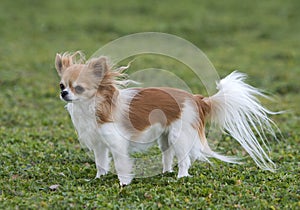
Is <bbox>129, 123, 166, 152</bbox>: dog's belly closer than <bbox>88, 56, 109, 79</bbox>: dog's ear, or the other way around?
<bbox>88, 56, 109, 79</bbox>: dog's ear

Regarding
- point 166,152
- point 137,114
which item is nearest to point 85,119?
point 137,114

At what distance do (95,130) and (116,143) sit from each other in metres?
0.31

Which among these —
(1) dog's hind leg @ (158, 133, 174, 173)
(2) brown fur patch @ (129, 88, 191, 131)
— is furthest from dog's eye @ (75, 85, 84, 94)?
(1) dog's hind leg @ (158, 133, 174, 173)

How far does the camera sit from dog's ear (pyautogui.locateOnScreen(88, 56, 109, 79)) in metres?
6.89

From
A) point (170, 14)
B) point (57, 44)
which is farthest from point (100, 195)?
point (170, 14)

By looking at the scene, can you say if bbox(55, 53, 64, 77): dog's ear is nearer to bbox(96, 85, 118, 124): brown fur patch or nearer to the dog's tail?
bbox(96, 85, 118, 124): brown fur patch

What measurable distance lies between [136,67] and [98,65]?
866 cm

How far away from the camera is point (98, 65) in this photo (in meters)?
6.90

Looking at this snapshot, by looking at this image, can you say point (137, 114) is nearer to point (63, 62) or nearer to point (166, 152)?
point (166, 152)

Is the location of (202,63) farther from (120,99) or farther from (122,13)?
(122,13)

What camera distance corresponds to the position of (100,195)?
6699mm

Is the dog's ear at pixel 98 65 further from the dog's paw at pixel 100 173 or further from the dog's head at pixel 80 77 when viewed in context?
the dog's paw at pixel 100 173

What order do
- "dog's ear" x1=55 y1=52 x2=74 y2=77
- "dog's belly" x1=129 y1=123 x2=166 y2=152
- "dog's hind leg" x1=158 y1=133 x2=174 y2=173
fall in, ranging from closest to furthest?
"dog's ear" x1=55 y1=52 x2=74 y2=77 < "dog's belly" x1=129 y1=123 x2=166 y2=152 < "dog's hind leg" x1=158 y1=133 x2=174 y2=173

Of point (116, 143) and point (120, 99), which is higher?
point (120, 99)
